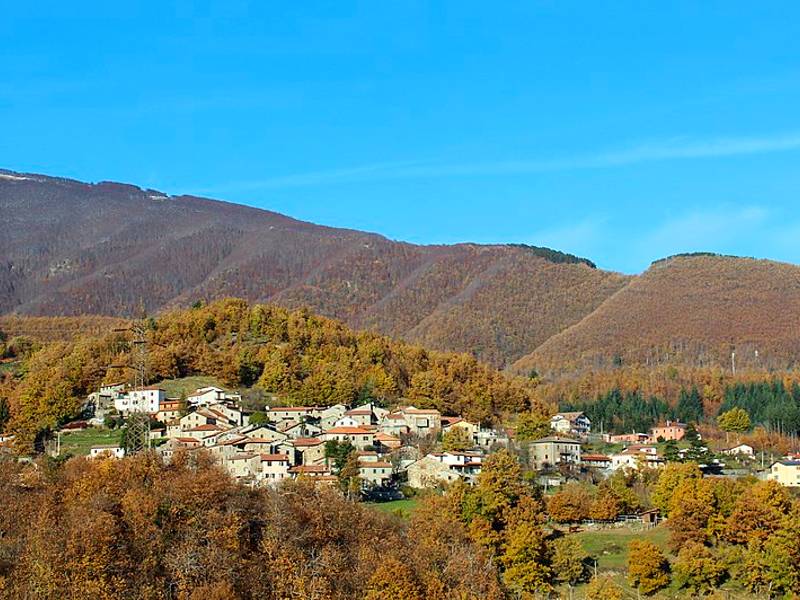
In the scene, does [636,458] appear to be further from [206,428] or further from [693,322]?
[693,322]

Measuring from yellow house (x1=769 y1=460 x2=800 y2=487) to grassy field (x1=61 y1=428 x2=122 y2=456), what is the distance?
112 ft

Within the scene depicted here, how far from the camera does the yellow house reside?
6619 cm

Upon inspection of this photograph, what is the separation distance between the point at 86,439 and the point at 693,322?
9748 centimetres

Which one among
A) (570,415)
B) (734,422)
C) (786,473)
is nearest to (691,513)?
(786,473)

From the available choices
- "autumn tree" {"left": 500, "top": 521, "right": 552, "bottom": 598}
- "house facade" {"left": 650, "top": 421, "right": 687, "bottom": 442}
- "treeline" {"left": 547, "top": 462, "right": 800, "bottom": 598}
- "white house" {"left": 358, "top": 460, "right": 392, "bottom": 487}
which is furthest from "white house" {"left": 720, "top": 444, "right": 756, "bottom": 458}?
"autumn tree" {"left": 500, "top": 521, "right": 552, "bottom": 598}

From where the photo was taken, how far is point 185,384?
3260 inches

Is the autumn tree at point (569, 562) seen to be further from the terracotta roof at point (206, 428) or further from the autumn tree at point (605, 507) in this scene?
the terracotta roof at point (206, 428)

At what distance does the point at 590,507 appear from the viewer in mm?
58531

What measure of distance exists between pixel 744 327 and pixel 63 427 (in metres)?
96.8

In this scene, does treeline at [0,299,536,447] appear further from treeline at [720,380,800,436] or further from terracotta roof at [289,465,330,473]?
treeline at [720,380,800,436]

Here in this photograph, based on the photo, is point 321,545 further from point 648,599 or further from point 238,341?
point 238,341

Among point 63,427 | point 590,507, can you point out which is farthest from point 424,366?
point 590,507

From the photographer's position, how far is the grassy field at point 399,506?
57.0 metres

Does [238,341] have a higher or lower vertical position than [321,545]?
higher
